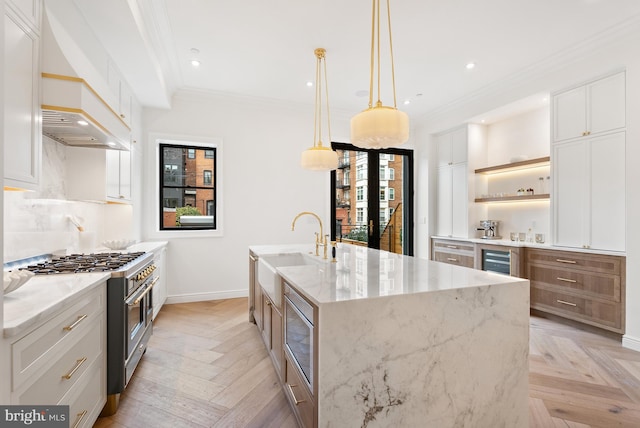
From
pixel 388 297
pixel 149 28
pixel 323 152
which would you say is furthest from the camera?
pixel 323 152

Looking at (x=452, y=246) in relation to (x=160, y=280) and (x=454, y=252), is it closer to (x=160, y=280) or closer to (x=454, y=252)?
(x=454, y=252)

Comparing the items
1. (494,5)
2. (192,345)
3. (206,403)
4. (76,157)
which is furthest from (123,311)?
(494,5)

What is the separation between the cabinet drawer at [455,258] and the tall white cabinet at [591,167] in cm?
124

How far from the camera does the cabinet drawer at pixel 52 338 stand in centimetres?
116

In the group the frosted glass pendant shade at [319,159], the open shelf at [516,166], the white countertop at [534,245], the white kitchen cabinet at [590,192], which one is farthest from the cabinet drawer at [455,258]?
the frosted glass pendant shade at [319,159]

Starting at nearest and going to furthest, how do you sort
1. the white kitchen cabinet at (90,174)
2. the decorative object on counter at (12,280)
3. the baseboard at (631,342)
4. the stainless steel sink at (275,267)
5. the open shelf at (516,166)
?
the decorative object on counter at (12,280), the stainless steel sink at (275,267), the white kitchen cabinet at (90,174), the baseboard at (631,342), the open shelf at (516,166)

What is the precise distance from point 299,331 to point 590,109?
3.85 meters

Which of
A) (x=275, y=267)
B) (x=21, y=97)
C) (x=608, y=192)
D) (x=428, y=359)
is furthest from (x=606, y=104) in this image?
(x=21, y=97)

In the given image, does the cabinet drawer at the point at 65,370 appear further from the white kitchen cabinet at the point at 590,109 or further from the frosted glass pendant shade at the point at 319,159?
the white kitchen cabinet at the point at 590,109

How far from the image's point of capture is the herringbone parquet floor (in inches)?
75.9

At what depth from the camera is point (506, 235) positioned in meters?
4.74

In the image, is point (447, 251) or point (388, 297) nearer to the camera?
point (388, 297)

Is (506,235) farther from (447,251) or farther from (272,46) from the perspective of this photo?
(272,46)

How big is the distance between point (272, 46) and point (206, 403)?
3.31 meters
